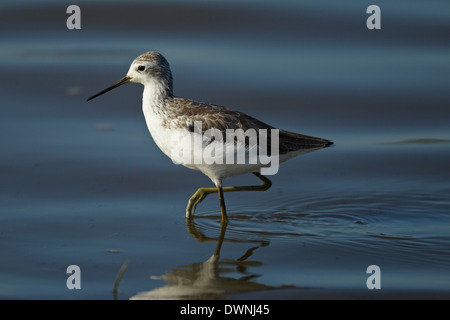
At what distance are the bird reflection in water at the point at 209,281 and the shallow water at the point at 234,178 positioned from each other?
0.06 feet

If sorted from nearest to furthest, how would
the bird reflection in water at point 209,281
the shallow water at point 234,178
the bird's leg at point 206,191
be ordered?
the bird reflection in water at point 209,281 < the shallow water at point 234,178 < the bird's leg at point 206,191

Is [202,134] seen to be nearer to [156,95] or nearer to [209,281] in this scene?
[156,95]

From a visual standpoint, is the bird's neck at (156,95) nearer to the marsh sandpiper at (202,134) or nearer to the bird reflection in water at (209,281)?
the marsh sandpiper at (202,134)

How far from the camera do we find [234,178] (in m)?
8.76

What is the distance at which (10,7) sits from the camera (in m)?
11.9

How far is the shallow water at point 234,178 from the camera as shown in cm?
636

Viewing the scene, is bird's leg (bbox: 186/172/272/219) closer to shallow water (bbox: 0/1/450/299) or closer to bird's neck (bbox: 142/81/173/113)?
shallow water (bbox: 0/1/450/299)

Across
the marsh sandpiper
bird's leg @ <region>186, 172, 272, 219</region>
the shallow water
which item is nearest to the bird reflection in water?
the shallow water

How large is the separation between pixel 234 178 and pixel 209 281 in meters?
Answer: 2.73

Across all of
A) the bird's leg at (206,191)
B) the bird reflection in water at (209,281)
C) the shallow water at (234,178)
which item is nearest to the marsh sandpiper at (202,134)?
the bird's leg at (206,191)

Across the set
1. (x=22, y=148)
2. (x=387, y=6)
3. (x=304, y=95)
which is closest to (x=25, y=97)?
(x=22, y=148)

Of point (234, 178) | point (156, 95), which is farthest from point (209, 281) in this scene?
point (234, 178)

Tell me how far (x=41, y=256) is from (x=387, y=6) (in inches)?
303

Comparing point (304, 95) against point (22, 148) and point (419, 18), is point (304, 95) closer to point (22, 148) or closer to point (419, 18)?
point (419, 18)
